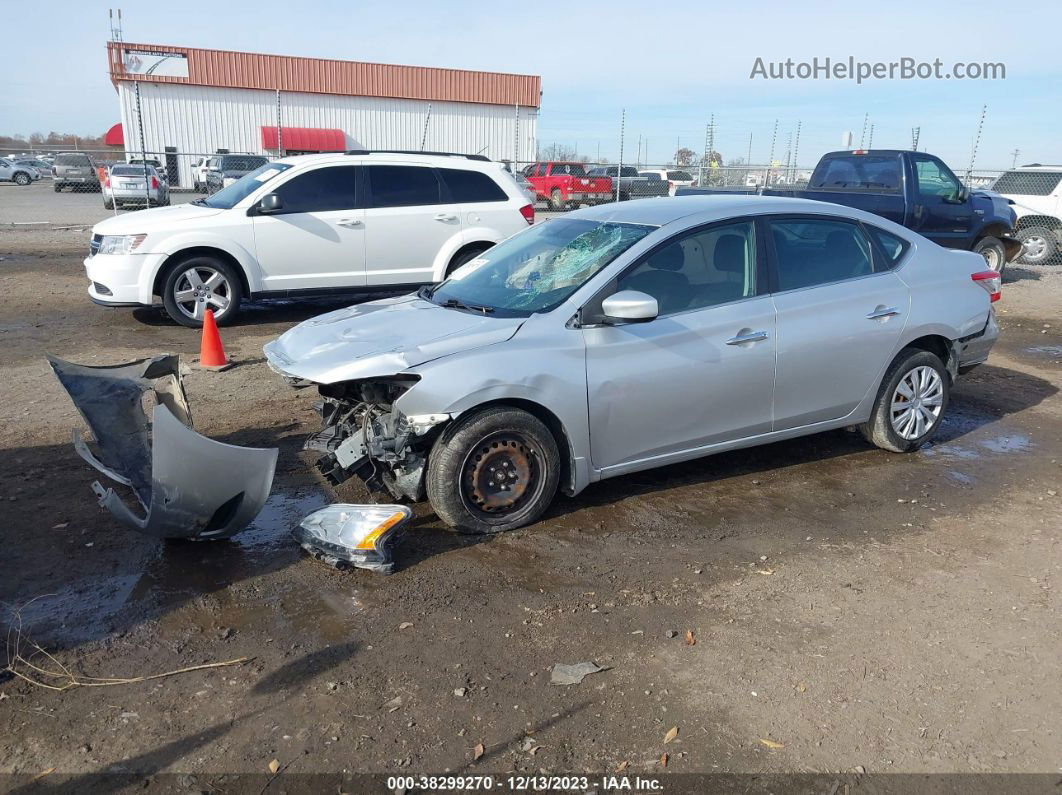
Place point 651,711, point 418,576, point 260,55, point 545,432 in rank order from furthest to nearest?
1. point 260,55
2. point 545,432
3. point 418,576
4. point 651,711

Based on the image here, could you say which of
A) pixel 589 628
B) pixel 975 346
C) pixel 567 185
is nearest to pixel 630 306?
pixel 589 628

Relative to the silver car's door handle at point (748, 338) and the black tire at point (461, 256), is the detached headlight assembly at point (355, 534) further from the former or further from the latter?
the black tire at point (461, 256)

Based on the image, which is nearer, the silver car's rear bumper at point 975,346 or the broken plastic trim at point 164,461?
the broken plastic trim at point 164,461

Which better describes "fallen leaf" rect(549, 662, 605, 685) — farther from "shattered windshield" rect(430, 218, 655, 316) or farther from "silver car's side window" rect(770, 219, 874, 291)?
"silver car's side window" rect(770, 219, 874, 291)

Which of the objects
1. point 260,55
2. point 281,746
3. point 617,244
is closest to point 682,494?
point 617,244

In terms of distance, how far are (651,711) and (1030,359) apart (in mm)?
8395

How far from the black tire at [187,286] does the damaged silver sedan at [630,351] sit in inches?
190

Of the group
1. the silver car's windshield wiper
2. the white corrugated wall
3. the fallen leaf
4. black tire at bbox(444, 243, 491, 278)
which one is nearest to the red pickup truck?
the white corrugated wall

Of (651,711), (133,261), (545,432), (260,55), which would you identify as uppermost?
(260,55)

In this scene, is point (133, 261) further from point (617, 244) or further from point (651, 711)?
point (651, 711)

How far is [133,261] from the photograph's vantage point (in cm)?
915

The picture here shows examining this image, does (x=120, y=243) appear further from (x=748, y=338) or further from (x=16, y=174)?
(x=16, y=174)

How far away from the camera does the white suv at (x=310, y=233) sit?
9.26 meters

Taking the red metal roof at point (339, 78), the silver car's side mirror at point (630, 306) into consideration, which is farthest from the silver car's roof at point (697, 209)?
the red metal roof at point (339, 78)
